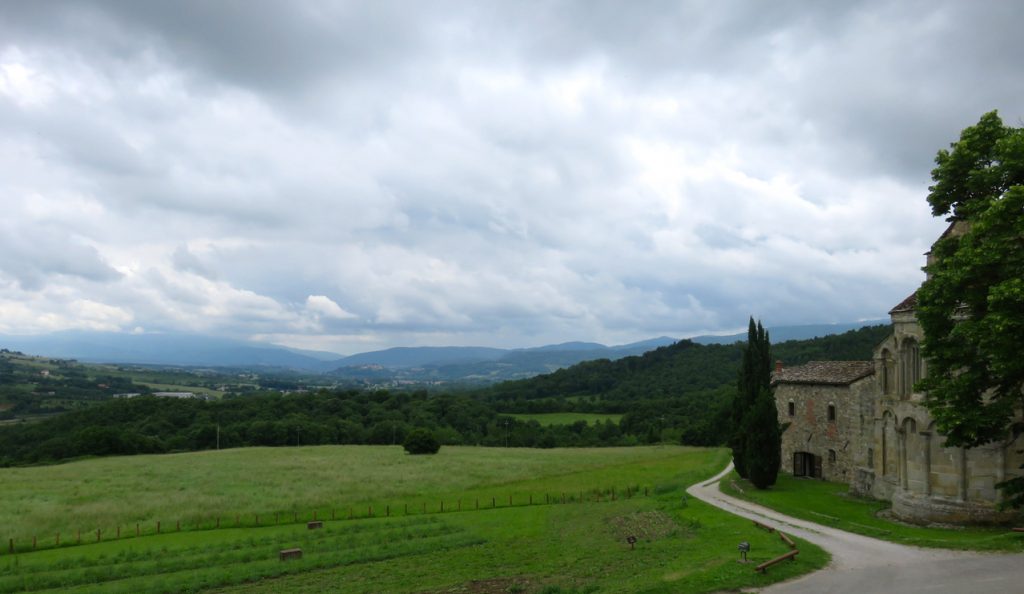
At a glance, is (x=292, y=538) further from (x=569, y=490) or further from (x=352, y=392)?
(x=352, y=392)

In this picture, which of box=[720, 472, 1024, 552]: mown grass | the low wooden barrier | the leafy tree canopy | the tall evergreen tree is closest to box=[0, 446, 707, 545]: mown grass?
the tall evergreen tree

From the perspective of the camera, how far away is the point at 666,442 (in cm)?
9638

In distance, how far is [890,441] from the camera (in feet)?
110

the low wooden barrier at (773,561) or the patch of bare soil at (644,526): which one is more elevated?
the low wooden barrier at (773,561)

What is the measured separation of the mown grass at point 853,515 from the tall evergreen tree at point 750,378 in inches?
104

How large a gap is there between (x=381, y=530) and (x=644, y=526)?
13.1m

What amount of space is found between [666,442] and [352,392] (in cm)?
7127

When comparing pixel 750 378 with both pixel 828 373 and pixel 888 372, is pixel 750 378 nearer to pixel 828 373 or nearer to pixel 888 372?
pixel 828 373

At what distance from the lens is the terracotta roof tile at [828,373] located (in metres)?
41.7

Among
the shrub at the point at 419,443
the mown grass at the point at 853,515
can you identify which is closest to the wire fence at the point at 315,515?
the mown grass at the point at 853,515

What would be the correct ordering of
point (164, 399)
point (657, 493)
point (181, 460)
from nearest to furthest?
point (657, 493) → point (181, 460) → point (164, 399)

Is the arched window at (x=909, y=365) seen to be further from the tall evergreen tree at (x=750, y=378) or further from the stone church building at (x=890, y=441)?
the tall evergreen tree at (x=750, y=378)

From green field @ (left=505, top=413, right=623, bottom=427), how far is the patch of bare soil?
83.9m

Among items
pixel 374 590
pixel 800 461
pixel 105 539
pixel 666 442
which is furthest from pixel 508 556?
pixel 666 442
